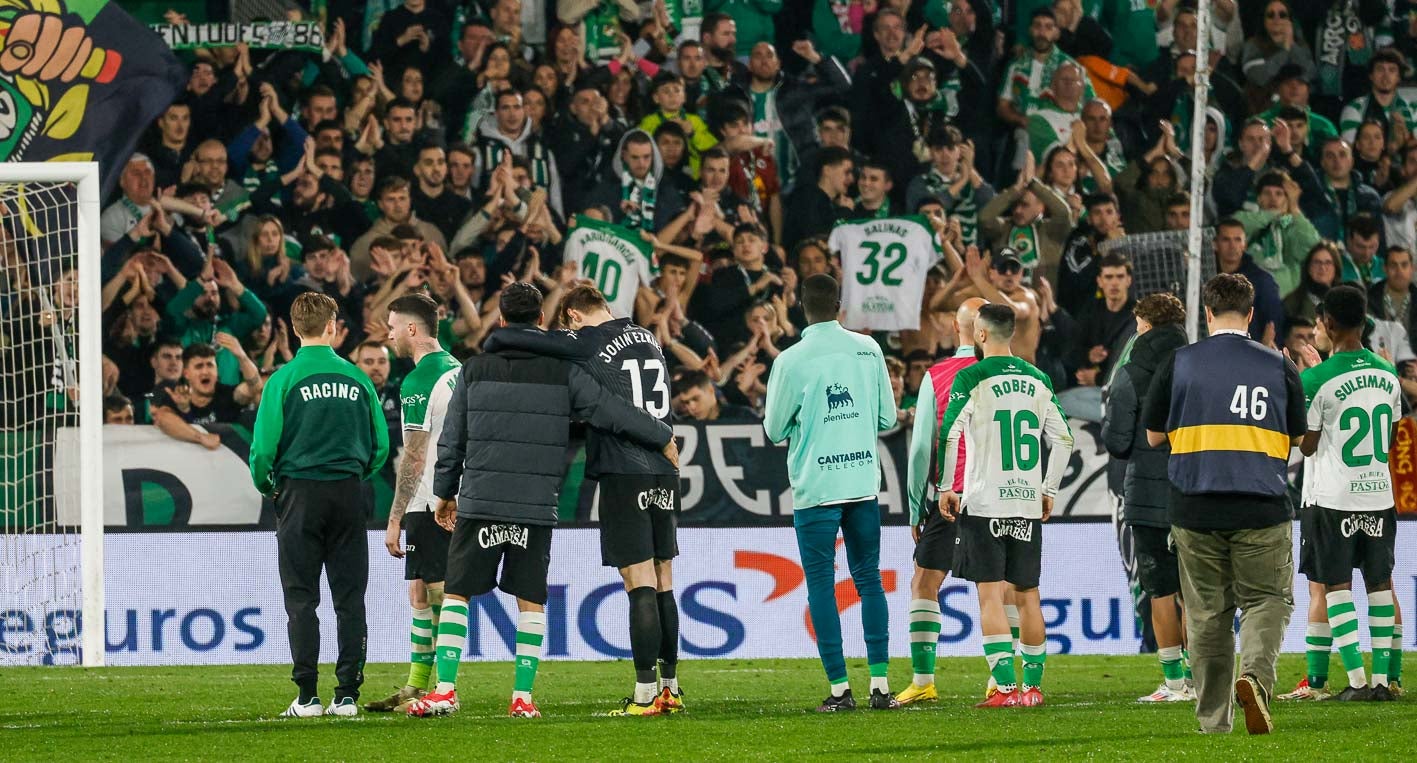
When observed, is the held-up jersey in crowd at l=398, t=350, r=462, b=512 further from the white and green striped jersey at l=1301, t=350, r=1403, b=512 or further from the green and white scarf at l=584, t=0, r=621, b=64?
the green and white scarf at l=584, t=0, r=621, b=64

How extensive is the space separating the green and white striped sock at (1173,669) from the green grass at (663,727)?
9.9 inches

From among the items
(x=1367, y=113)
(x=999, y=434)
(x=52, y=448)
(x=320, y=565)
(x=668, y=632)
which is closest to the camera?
(x=320, y=565)

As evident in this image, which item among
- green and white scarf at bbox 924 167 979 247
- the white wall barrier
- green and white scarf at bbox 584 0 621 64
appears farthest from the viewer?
green and white scarf at bbox 584 0 621 64

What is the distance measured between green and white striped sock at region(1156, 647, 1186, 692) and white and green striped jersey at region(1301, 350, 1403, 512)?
1087 mm

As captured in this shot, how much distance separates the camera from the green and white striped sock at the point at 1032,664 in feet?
29.5

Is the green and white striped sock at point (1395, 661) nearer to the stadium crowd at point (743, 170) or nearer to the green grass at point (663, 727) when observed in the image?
the green grass at point (663, 727)

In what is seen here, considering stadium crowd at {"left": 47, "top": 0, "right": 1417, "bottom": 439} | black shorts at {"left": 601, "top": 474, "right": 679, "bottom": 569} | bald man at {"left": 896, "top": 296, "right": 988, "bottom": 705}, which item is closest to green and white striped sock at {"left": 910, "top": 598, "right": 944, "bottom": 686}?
bald man at {"left": 896, "top": 296, "right": 988, "bottom": 705}

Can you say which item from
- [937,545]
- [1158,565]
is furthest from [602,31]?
[1158,565]

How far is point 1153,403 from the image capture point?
736 centimetres

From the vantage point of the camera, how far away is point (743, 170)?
652 inches

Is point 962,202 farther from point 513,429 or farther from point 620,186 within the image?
point 513,429

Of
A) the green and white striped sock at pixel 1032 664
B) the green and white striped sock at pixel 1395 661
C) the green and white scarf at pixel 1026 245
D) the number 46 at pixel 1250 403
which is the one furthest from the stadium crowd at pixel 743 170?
the number 46 at pixel 1250 403

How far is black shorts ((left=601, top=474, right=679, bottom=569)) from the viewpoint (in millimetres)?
8461

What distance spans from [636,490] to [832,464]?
3.02 ft
